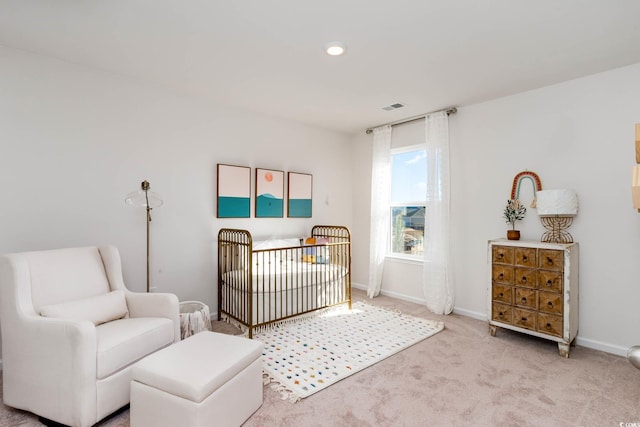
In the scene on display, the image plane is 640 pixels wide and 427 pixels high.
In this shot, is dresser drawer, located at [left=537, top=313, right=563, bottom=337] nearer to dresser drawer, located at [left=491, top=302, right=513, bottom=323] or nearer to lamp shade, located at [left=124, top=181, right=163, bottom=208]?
dresser drawer, located at [left=491, top=302, right=513, bottom=323]

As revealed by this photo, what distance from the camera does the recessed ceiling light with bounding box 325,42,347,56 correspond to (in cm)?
227

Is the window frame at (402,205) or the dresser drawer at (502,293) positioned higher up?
the window frame at (402,205)

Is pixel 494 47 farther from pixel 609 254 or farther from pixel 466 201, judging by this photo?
pixel 609 254

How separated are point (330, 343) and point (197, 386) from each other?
4.95ft

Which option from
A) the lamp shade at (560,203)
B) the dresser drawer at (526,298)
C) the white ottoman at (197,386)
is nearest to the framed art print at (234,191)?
the white ottoman at (197,386)

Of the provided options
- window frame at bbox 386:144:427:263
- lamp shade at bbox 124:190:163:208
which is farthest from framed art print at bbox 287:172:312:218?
lamp shade at bbox 124:190:163:208

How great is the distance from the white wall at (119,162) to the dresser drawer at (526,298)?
8.86ft

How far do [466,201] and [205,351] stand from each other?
10.1 ft

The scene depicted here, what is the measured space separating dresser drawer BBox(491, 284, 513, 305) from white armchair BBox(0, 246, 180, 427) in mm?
2778

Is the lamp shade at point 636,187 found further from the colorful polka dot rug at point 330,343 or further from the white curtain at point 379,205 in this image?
the white curtain at point 379,205

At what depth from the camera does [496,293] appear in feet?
9.87

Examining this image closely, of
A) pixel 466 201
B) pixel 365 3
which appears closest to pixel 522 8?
pixel 365 3

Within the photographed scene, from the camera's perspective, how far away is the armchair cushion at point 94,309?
1.88m

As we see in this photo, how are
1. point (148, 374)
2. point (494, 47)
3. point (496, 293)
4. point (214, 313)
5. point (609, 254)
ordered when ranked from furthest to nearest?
point (214, 313)
point (496, 293)
point (609, 254)
point (494, 47)
point (148, 374)
